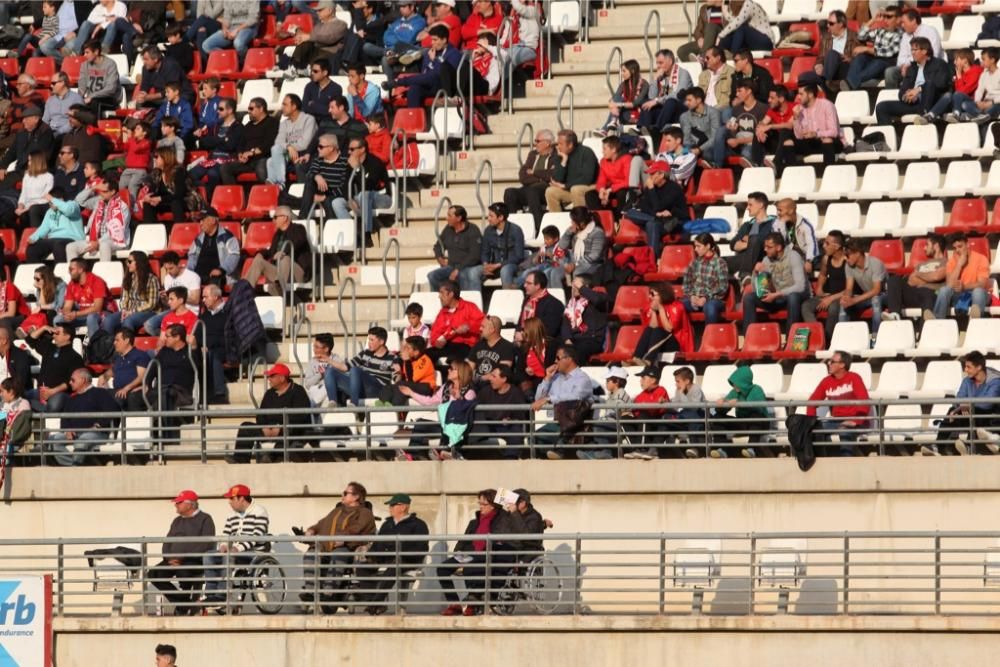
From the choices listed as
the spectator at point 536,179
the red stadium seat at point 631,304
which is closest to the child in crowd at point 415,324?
the red stadium seat at point 631,304

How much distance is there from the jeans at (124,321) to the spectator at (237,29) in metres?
6.14

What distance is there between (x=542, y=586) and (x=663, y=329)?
3.65 meters

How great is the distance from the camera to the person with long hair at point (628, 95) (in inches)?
1125

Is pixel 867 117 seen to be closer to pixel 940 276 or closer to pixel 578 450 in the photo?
pixel 940 276

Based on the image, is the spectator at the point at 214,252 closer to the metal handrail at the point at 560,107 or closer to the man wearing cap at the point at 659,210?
the metal handrail at the point at 560,107

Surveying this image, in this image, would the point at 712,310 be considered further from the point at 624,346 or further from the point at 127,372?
the point at 127,372

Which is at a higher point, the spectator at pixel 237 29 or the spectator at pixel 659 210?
the spectator at pixel 237 29

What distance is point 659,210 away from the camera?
87.7ft

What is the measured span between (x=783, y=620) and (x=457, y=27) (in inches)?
445

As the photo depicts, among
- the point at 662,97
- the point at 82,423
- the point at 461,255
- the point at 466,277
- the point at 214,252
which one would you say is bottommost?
the point at 82,423

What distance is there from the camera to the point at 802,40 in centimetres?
2931

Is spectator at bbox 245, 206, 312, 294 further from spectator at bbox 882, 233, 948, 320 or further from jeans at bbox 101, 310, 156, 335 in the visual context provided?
spectator at bbox 882, 233, 948, 320

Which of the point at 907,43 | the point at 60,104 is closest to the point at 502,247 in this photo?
the point at 907,43

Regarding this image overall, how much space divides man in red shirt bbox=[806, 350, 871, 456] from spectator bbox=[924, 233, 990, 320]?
1.73 metres
